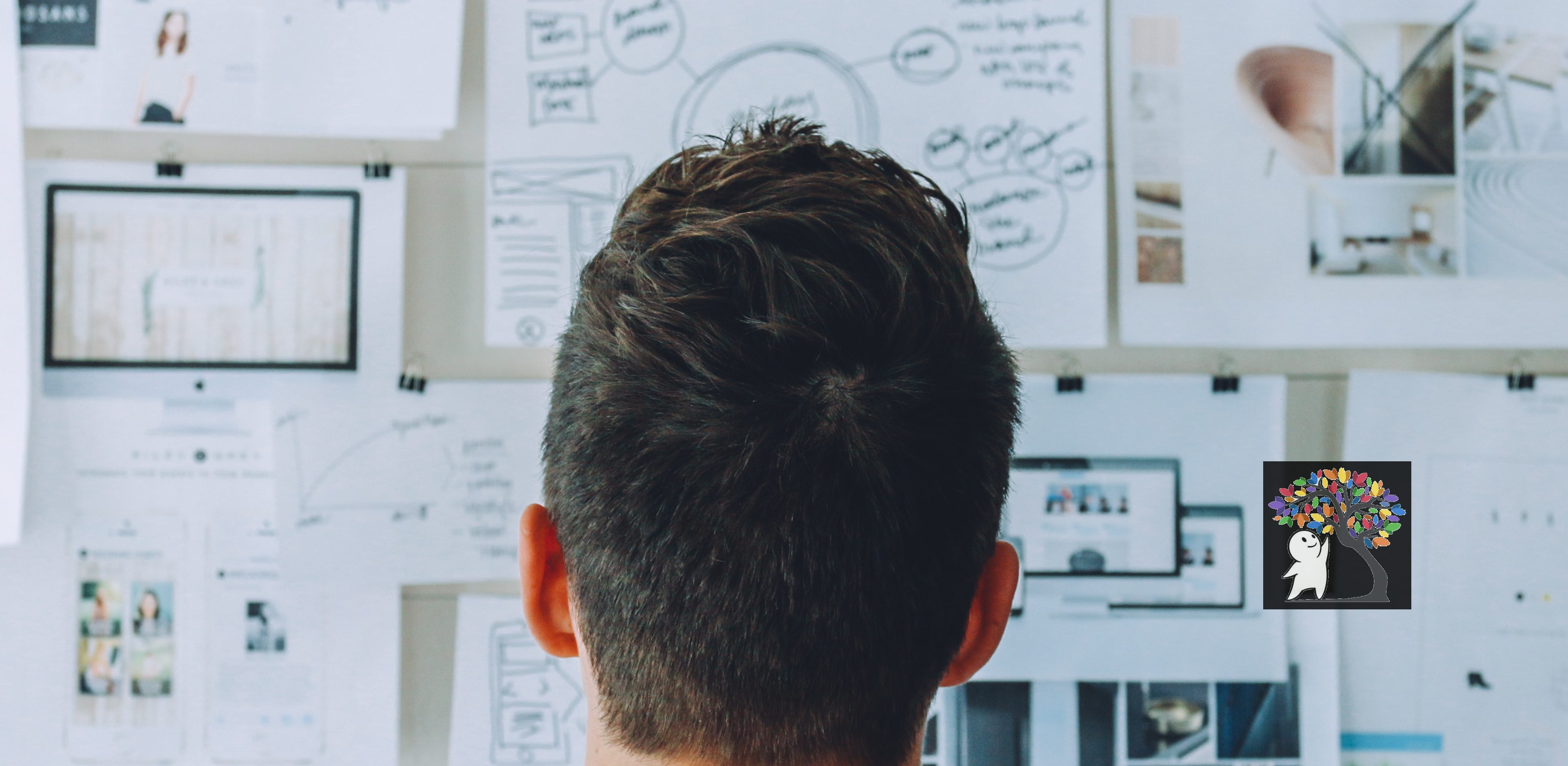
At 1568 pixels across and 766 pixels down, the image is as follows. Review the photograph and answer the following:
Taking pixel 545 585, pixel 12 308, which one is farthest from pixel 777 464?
pixel 12 308

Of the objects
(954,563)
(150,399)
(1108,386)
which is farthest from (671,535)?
(150,399)

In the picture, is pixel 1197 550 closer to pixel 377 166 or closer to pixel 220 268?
pixel 377 166

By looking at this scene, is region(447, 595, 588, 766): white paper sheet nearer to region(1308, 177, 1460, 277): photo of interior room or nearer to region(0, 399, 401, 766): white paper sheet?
region(0, 399, 401, 766): white paper sheet

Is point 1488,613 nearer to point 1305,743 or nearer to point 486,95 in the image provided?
point 1305,743

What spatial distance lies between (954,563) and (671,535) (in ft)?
0.48

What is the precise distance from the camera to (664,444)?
44 cm

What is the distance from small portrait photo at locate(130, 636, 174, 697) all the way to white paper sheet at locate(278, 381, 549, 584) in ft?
0.48

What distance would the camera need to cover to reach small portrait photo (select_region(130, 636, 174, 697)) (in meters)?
0.89

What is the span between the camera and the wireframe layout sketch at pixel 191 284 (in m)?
0.88

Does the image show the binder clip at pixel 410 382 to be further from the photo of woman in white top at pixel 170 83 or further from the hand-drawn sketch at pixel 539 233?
the photo of woman in white top at pixel 170 83

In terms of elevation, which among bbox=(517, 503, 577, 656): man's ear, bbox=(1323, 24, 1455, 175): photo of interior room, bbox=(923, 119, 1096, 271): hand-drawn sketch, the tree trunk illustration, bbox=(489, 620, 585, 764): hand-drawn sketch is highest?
bbox=(1323, 24, 1455, 175): photo of interior room

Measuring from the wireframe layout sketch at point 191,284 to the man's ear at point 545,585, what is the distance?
0.49 metres

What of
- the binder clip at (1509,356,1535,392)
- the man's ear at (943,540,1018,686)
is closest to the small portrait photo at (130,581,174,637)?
the man's ear at (943,540,1018,686)

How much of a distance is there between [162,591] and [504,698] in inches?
13.8
